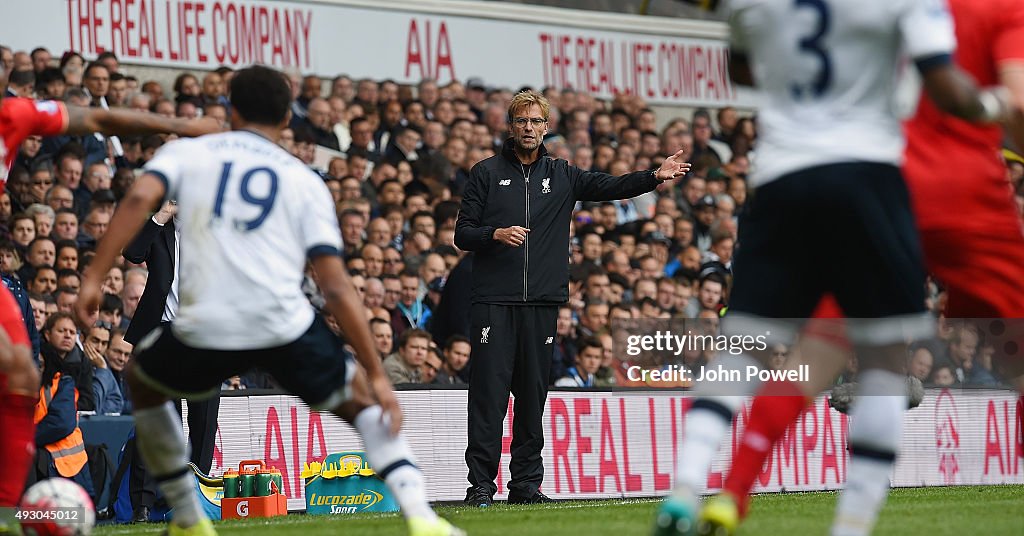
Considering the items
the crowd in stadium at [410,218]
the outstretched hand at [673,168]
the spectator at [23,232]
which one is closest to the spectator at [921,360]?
the crowd in stadium at [410,218]

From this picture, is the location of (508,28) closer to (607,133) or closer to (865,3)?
(607,133)

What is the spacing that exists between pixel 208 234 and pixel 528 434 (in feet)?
14.8

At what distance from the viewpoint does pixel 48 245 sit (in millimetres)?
12633

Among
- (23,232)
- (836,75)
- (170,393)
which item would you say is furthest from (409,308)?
(836,75)

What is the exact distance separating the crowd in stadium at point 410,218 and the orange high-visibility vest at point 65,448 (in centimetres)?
46

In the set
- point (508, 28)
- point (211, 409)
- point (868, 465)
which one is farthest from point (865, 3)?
point (508, 28)

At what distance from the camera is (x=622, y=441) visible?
12.6m

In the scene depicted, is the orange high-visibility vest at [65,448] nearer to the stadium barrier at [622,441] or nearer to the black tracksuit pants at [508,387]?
the stadium barrier at [622,441]

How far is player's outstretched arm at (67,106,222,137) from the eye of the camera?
6961 millimetres

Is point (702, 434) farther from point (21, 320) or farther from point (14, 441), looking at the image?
point (21, 320)

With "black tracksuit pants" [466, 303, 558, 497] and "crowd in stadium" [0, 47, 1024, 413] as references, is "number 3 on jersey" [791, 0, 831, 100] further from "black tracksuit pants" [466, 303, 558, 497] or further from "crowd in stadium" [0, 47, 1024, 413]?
"crowd in stadium" [0, 47, 1024, 413]

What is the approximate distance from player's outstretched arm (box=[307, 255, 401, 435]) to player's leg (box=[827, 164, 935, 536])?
186cm

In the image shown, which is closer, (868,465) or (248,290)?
(868,465)

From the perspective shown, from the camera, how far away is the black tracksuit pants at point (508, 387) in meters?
10.3
